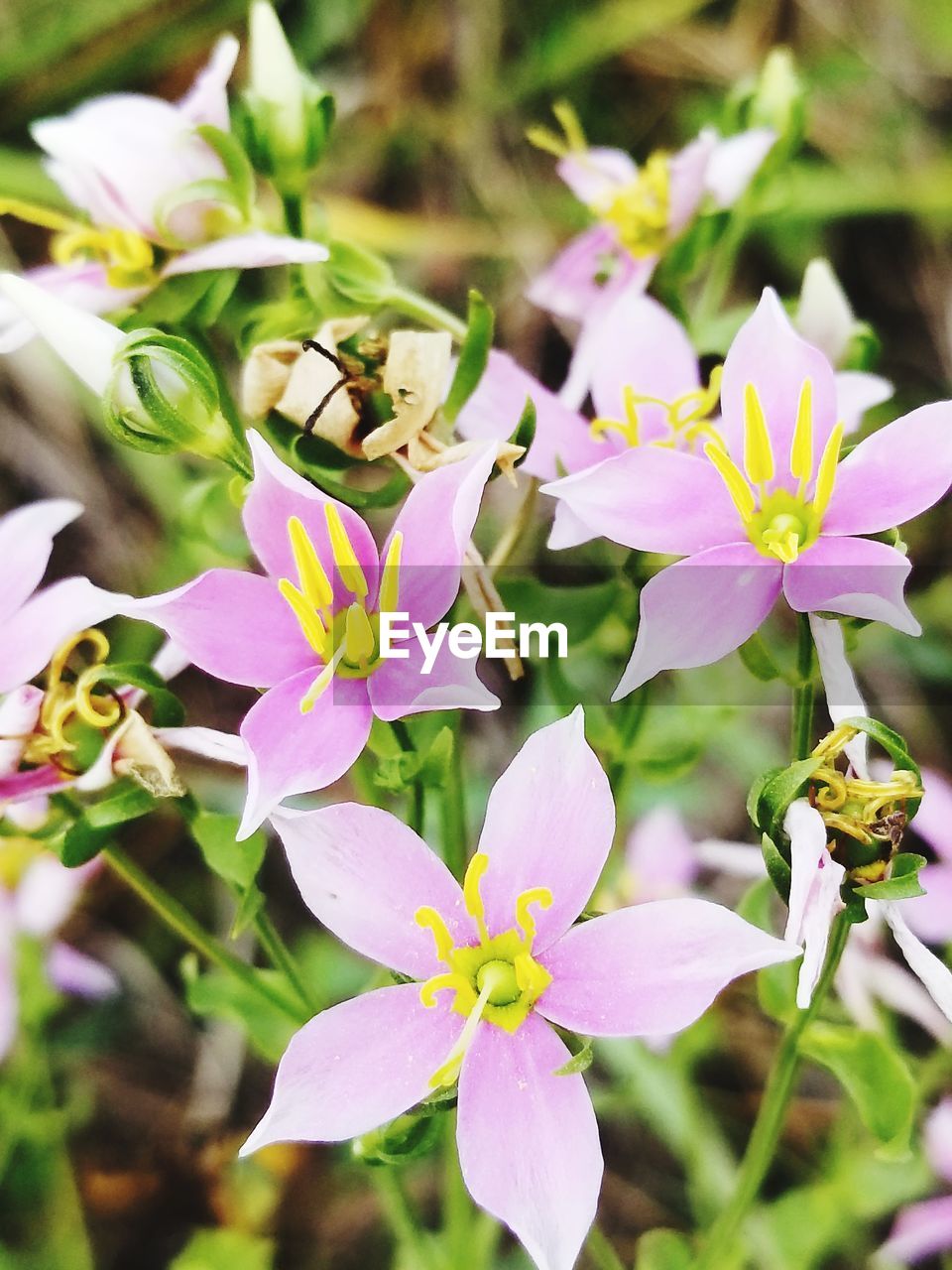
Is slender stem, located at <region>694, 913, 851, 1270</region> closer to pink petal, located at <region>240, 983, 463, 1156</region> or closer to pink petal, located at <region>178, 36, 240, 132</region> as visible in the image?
pink petal, located at <region>240, 983, 463, 1156</region>

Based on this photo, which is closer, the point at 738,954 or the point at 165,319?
the point at 738,954

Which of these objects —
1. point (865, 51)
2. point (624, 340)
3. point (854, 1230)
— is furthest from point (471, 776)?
point (865, 51)

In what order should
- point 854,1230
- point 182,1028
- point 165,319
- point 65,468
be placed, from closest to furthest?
point 165,319
point 854,1230
point 182,1028
point 65,468

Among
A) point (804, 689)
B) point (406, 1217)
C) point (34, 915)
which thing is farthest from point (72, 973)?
point (804, 689)

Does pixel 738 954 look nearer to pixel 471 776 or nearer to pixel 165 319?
pixel 165 319

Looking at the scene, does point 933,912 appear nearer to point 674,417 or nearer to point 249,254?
point 674,417

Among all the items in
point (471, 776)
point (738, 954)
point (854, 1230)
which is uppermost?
point (738, 954)
